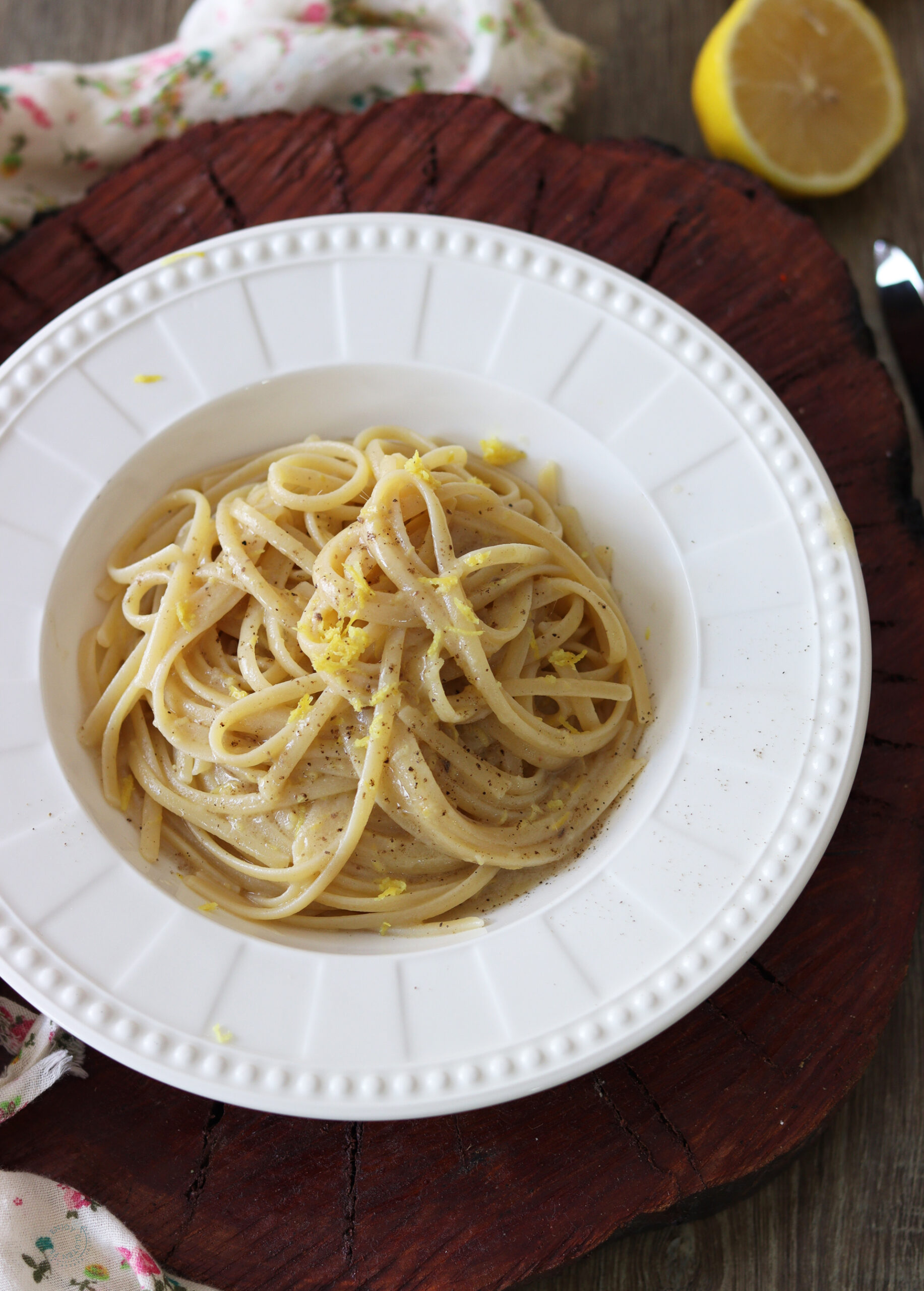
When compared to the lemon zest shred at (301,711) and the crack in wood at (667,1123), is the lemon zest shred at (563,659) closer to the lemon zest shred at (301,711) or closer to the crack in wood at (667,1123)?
the lemon zest shred at (301,711)

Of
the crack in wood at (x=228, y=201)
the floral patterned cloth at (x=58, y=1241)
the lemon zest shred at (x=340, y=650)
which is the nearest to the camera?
the lemon zest shred at (x=340, y=650)

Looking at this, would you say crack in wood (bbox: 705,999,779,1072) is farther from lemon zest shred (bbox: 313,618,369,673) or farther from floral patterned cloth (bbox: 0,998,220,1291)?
floral patterned cloth (bbox: 0,998,220,1291)

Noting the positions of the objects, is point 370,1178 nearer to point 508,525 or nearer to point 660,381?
point 508,525

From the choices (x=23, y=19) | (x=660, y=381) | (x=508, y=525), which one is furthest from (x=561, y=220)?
(x=23, y=19)

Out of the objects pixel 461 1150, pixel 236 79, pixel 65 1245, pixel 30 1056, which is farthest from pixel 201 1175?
pixel 236 79

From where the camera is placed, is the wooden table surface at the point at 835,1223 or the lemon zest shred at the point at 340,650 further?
the wooden table surface at the point at 835,1223

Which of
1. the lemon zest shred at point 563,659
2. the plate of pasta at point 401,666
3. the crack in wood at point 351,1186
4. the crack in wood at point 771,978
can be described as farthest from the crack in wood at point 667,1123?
A: the lemon zest shred at point 563,659

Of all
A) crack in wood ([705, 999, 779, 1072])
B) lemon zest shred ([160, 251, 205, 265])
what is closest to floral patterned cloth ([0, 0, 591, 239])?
lemon zest shred ([160, 251, 205, 265])

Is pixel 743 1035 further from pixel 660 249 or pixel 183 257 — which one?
pixel 183 257
